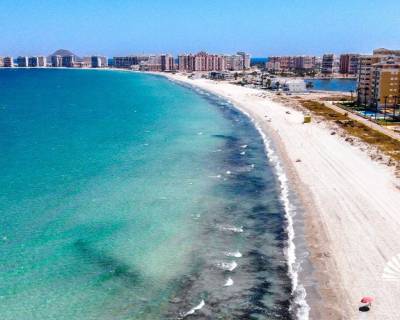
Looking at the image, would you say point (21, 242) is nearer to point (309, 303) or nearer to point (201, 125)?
point (309, 303)

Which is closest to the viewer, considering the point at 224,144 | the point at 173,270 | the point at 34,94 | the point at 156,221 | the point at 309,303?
the point at 309,303

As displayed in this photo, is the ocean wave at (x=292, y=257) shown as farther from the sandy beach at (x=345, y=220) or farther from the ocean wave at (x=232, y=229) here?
the ocean wave at (x=232, y=229)

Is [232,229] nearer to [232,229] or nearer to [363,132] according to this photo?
[232,229]

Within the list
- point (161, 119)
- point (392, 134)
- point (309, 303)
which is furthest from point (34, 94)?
point (309, 303)

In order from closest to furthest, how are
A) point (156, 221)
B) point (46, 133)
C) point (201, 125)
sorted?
1. point (156, 221)
2. point (46, 133)
3. point (201, 125)

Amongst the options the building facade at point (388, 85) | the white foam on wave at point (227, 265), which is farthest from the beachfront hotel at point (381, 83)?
the white foam on wave at point (227, 265)

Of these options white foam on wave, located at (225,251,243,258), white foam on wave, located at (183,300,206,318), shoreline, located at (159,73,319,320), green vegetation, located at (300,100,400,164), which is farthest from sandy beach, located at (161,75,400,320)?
white foam on wave, located at (183,300,206,318)
